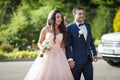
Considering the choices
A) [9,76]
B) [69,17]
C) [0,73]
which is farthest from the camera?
[69,17]

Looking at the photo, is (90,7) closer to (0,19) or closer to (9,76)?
(0,19)

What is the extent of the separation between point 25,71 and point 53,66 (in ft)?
20.4

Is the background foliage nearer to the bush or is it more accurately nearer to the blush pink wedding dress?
the bush

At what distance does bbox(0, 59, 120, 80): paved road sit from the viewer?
1195 centimetres

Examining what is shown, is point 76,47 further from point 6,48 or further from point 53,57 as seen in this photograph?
point 6,48

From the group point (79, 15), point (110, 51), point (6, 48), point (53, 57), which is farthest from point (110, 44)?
point (6, 48)

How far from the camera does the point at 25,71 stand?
1352 cm

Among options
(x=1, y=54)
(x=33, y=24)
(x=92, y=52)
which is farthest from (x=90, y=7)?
(x=92, y=52)

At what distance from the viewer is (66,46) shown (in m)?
7.12

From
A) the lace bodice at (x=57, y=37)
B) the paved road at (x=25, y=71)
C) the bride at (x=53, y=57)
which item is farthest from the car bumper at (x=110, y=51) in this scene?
the lace bodice at (x=57, y=37)

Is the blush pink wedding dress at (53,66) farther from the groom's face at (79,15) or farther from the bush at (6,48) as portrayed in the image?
the bush at (6,48)

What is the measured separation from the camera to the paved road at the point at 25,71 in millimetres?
11945

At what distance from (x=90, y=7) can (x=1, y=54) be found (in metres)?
11.3

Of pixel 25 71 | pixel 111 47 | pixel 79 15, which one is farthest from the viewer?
pixel 111 47
